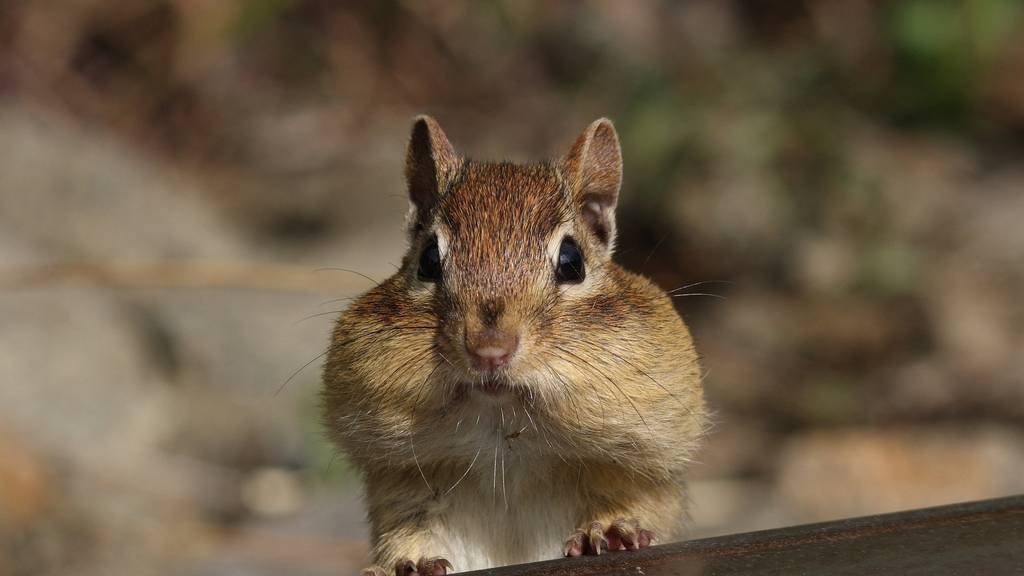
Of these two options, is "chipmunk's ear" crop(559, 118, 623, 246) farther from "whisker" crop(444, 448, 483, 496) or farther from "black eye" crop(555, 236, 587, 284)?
"whisker" crop(444, 448, 483, 496)

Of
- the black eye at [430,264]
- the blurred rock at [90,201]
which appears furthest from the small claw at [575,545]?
the blurred rock at [90,201]

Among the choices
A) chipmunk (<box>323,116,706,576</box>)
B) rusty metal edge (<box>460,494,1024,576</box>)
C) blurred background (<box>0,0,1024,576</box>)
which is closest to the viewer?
rusty metal edge (<box>460,494,1024,576</box>)

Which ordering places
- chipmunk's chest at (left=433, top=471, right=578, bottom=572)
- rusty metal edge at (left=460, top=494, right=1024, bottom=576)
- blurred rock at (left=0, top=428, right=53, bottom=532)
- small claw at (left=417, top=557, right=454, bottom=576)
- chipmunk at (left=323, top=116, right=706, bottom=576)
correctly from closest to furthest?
rusty metal edge at (left=460, top=494, right=1024, bottom=576), chipmunk at (left=323, top=116, right=706, bottom=576), small claw at (left=417, top=557, right=454, bottom=576), chipmunk's chest at (left=433, top=471, right=578, bottom=572), blurred rock at (left=0, top=428, right=53, bottom=532)

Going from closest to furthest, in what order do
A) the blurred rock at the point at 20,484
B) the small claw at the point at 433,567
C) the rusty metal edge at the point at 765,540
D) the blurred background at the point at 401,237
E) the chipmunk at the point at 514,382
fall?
1. the rusty metal edge at the point at 765,540
2. the chipmunk at the point at 514,382
3. the small claw at the point at 433,567
4. the blurred rock at the point at 20,484
5. the blurred background at the point at 401,237

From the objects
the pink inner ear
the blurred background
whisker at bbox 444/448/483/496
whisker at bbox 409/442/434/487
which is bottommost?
whisker at bbox 444/448/483/496

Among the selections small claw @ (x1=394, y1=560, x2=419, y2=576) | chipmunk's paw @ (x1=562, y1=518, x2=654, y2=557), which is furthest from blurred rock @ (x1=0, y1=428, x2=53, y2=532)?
chipmunk's paw @ (x1=562, y1=518, x2=654, y2=557)

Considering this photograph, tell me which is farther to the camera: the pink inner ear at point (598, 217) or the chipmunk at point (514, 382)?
the pink inner ear at point (598, 217)

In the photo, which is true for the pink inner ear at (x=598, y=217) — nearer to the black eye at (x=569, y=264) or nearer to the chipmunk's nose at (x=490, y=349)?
the black eye at (x=569, y=264)
